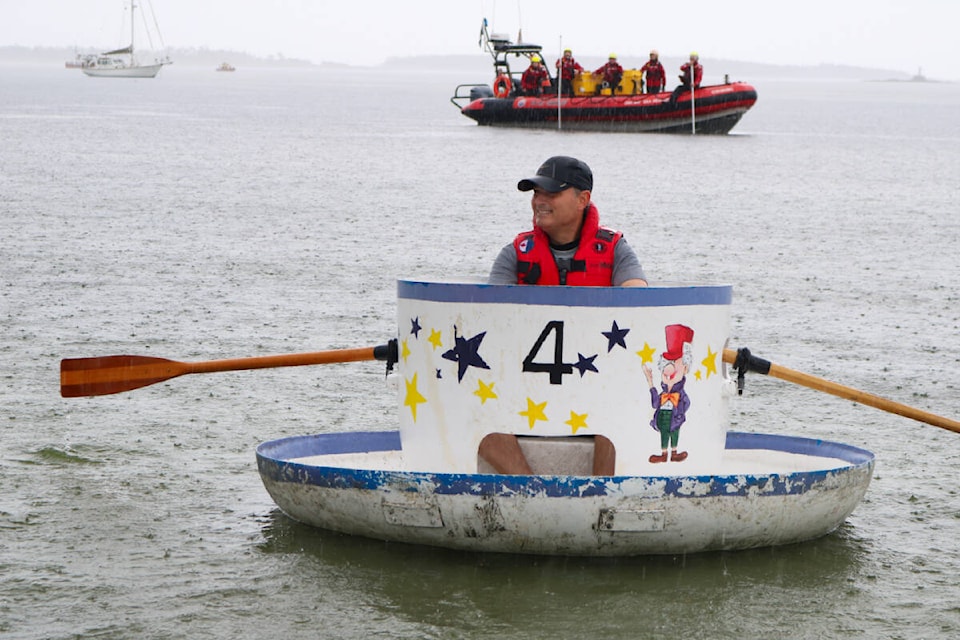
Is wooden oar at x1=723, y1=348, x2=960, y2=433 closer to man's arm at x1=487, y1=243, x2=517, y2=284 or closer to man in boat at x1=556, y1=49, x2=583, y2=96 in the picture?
man's arm at x1=487, y1=243, x2=517, y2=284

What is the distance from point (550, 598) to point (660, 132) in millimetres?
43635

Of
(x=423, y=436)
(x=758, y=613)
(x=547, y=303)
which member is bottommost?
(x=758, y=613)

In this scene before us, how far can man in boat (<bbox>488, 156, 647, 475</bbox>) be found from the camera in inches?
238

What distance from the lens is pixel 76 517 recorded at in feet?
21.5

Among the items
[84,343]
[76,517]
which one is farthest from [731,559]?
[84,343]

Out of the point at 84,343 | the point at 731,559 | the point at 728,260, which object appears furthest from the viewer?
the point at 728,260

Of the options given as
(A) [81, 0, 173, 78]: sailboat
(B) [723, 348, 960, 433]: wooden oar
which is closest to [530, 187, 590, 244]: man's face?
(B) [723, 348, 960, 433]: wooden oar

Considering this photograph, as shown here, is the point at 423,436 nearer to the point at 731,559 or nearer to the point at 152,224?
the point at 731,559

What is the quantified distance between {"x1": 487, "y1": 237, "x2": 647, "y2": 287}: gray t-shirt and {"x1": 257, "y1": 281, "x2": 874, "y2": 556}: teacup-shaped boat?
24cm

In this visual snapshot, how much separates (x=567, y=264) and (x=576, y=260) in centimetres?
5

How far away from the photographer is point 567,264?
6156 millimetres

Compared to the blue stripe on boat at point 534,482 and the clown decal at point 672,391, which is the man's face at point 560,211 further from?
the blue stripe on boat at point 534,482

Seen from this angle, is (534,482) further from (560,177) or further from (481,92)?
(481,92)

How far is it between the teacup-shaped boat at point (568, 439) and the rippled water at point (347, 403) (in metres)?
0.19
